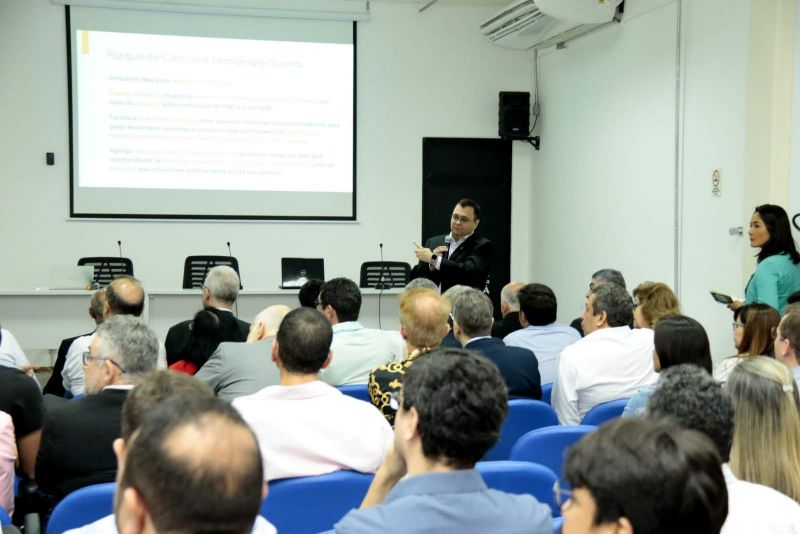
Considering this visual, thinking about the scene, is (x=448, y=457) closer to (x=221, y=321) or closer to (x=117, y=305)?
(x=221, y=321)

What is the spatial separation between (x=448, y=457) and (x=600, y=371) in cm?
203

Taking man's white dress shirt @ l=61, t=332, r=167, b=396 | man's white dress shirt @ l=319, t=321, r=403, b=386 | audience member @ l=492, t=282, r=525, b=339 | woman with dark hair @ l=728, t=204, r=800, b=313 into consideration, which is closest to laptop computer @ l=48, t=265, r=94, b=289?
man's white dress shirt @ l=61, t=332, r=167, b=396

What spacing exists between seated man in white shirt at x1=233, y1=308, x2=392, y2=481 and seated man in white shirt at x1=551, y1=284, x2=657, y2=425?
1.31m

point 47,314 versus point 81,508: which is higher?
point 81,508

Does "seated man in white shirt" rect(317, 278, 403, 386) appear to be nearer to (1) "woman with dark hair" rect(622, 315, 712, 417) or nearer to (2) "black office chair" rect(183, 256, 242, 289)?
(1) "woman with dark hair" rect(622, 315, 712, 417)

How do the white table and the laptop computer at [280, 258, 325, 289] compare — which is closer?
the white table

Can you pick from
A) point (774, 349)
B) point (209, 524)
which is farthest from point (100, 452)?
point (774, 349)

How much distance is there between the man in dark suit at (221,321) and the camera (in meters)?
4.15

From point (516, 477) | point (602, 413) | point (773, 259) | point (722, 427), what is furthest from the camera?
point (773, 259)

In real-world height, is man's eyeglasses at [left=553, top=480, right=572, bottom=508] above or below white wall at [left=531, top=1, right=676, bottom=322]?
below

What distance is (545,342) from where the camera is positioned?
413cm

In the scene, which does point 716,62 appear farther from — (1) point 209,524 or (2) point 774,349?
(1) point 209,524

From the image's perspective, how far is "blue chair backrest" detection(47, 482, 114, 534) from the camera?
1861 millimetres

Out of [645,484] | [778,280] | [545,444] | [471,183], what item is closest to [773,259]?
[778,280]
